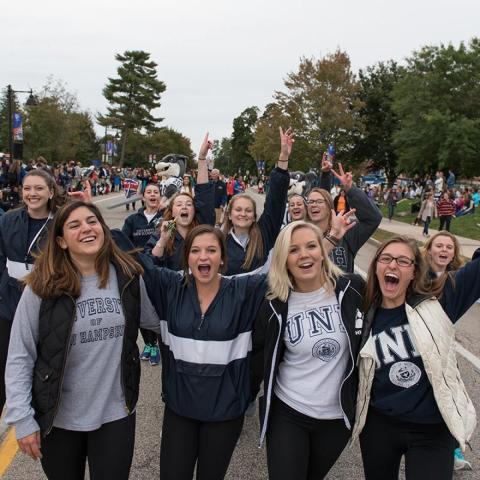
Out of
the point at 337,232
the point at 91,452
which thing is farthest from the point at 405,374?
the point at 91,452

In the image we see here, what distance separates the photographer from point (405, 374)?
8.34 feet

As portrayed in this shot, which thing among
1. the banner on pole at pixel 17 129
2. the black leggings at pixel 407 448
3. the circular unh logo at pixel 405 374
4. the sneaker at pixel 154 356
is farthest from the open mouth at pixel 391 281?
the banner on pole at pixel 17 129

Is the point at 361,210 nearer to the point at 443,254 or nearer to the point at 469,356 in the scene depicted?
the point at 443,254

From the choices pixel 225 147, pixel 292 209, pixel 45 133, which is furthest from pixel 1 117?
pixel 225 147

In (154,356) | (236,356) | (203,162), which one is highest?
(203,162)

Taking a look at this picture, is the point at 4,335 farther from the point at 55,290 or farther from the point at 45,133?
the point at 45,133

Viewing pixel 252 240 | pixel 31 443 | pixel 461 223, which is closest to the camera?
pixel 31 443

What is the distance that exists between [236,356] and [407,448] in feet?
3.24

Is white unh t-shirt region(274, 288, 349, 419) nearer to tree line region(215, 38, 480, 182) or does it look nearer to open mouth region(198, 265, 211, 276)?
open mouth region(198, 265, 211, 276)

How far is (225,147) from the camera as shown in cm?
15850

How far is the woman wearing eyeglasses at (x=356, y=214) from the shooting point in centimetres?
421

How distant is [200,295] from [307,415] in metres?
0.84

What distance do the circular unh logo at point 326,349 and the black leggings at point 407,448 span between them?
38 cm

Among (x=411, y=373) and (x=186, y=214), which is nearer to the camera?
(x=411, y=373)
